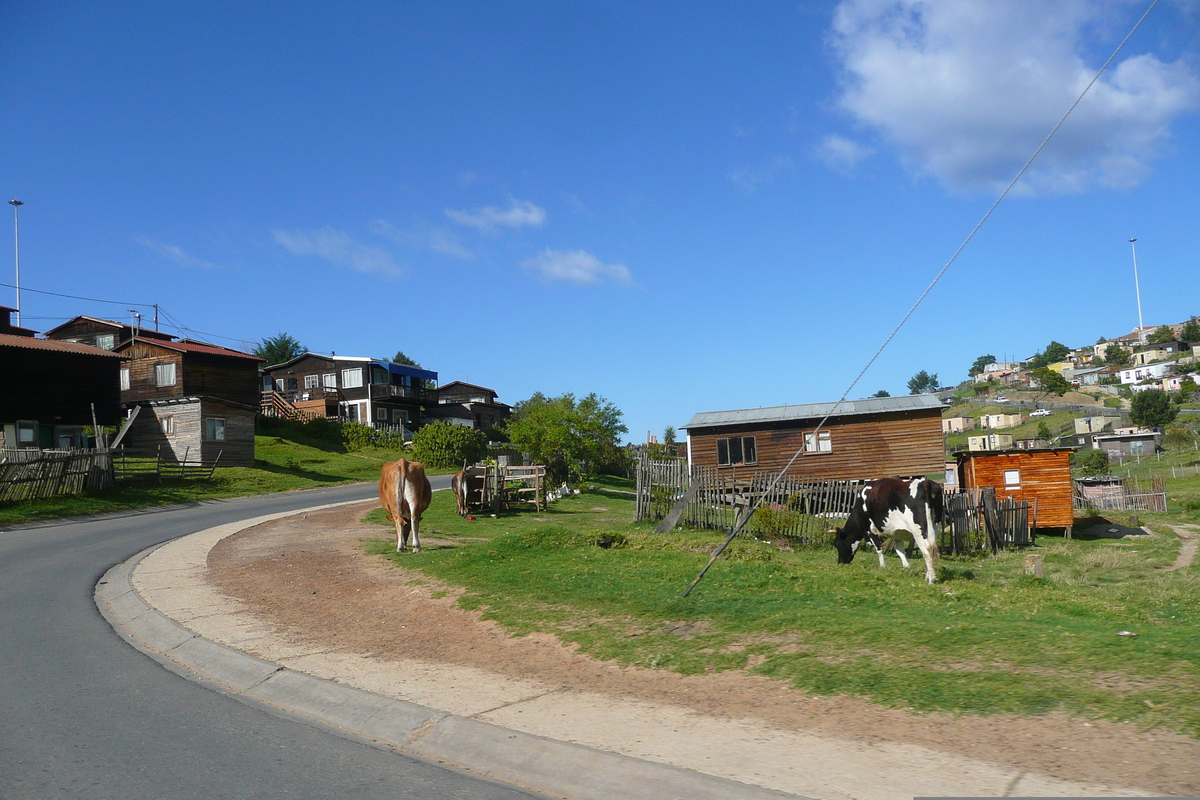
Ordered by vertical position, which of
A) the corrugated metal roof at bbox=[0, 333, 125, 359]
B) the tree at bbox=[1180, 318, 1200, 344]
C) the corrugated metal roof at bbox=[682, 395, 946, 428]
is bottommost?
the corrugated metal roof at bbox=[682, 395, 946, 428]

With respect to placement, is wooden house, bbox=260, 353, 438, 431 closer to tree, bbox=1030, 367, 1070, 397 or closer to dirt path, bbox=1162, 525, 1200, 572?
dirt path, bbox=1162, 525, 1200, 572

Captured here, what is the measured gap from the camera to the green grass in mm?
26062

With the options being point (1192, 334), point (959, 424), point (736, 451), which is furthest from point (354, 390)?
point (1192, 334)

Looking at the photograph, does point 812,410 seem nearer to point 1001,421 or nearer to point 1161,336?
point 1001,421

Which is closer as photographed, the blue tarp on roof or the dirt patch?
the dirt patch

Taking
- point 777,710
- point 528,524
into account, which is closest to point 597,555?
point 777,710

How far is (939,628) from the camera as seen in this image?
746 centimetres

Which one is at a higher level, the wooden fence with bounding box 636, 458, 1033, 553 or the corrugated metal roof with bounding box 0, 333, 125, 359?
the corrugated metal roof with bounding box 0, 333, 125, 359

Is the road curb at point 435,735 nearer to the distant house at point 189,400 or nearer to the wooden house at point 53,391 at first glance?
the wooden house at point 53,391

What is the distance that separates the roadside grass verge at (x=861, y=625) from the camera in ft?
19.0

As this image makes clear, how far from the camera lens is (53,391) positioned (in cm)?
4188

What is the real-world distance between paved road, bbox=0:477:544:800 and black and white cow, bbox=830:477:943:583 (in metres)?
9.37

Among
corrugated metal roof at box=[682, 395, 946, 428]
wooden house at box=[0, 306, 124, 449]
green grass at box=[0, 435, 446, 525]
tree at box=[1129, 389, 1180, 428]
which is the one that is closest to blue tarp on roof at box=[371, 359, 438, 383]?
green grass at box=[0, 435, 446, 525]

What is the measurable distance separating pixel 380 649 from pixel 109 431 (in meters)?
47.5
